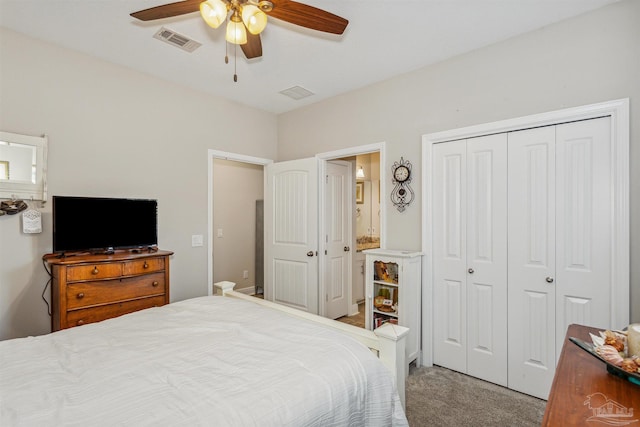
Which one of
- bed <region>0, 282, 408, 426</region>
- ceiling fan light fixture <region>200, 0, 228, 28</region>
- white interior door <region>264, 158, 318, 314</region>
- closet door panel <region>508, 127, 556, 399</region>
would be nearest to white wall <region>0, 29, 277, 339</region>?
white interior door <region>264, 158, 318, 314</region>

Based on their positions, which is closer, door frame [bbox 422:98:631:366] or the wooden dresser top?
door frame [bbox 422:98:631:366]

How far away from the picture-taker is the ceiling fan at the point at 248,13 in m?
1.66

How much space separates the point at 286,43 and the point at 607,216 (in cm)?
266

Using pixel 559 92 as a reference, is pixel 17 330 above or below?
below

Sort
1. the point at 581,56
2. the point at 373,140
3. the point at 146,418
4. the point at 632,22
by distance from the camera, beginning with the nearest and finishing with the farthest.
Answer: the point at 146,418, the point at 632,22, the point at 581,56, the point at 373,140

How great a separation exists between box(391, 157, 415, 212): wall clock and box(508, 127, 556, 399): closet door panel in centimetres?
86

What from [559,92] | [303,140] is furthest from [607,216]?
[303,140]

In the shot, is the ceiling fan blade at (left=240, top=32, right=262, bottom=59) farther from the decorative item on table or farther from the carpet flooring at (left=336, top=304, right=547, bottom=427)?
the carpet flooring at (left=336, top=304, right=547, bottom=427)

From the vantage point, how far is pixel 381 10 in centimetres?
218

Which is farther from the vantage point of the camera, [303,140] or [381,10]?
[303,140]

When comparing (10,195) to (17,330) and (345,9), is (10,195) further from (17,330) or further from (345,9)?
(345,9)

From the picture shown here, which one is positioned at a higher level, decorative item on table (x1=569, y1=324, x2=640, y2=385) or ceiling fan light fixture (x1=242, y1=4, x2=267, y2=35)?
ceiling fan light fixture (x1=242, y1=4, x2=267, y2=35)

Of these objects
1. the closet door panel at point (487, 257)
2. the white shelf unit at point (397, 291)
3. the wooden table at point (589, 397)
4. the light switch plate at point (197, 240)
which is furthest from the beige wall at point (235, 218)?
the wooden table at point (589, 397)

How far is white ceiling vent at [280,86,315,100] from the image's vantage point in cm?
356
